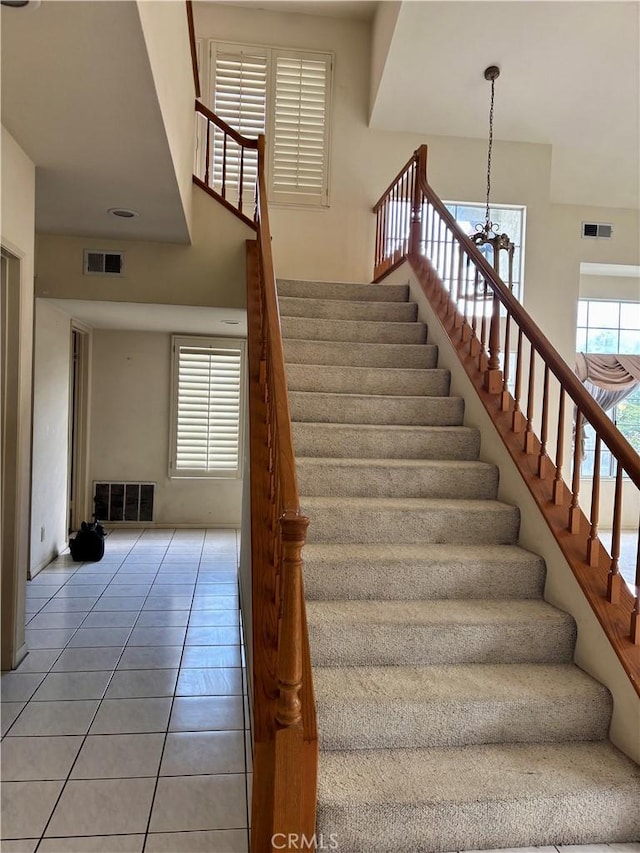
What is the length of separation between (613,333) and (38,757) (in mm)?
7789

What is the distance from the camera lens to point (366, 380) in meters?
3.67

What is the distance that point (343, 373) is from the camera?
3.64 meters

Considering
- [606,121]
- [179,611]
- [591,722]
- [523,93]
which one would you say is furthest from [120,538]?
[606,121]

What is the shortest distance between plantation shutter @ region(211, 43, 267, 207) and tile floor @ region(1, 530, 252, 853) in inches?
168

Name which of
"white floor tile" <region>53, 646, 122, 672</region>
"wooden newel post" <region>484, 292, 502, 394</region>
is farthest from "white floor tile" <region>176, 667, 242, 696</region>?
"wooden newel post" <region>484, 292, 502, 394</region>

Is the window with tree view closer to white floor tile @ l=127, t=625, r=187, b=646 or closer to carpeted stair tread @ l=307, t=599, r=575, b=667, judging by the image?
carpeted stair tread @ l=307, t=599, r=575, b=667

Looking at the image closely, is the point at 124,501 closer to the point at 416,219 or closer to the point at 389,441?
the point at 389,441

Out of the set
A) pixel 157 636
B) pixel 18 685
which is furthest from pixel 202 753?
pixel 157 636

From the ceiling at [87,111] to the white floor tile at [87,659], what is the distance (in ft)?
8.75

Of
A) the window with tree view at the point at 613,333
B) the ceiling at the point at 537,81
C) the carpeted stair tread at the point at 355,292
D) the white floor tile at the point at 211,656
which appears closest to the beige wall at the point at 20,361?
the white floor tile at the point at 211,656

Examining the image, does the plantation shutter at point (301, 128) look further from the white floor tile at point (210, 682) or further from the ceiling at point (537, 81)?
the white floor tile at point (210, 682)

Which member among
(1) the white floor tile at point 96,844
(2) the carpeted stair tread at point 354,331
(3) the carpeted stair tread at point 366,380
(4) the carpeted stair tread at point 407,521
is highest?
(2) the carpeted stair tread at point 354,331

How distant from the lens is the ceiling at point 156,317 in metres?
4.66

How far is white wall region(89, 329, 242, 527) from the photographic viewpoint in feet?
21.1
